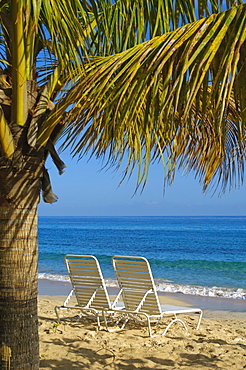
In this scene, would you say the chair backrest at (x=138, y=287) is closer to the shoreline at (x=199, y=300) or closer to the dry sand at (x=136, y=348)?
the dry sand at (x=136, y=348)

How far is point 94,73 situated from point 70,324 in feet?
14.6

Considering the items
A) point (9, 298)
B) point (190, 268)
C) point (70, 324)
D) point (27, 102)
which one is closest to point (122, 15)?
point (27, 102)

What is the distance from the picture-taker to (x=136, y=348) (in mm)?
4832

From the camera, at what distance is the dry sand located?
4.29 m

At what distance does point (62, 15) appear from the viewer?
273 centimetres

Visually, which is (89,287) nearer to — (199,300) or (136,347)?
(136,347)

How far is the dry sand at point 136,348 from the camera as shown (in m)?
4.29

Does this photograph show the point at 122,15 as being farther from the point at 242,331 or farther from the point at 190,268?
the point at 190,268

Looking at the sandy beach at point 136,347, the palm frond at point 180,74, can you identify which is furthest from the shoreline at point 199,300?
the palm frond at point 180,74

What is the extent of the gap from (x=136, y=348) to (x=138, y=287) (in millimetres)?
1021

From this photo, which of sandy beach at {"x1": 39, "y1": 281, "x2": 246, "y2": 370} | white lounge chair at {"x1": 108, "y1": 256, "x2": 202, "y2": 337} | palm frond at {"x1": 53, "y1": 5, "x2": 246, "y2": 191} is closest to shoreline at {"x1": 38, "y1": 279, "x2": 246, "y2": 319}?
sandy beach at {"x1": 39, "y1": 281, "x2": 246, "y2": 370}

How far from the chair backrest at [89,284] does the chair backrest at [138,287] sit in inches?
10.2

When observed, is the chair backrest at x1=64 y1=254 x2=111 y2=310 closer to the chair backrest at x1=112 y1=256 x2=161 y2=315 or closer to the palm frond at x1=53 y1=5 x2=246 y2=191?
the chair backrest at x1=112 y1=256 x2=161 y2=315

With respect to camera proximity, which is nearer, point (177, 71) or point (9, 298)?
point (177, 71)
